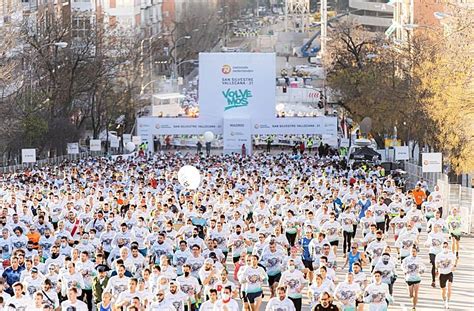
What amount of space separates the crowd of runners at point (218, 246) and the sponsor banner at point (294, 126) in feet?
86.5

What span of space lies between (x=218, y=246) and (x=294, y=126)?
40800 millimetres

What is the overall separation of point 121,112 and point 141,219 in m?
54.9

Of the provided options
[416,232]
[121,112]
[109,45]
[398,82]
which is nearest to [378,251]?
[416,232]

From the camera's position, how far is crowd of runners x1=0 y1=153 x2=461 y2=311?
2347cm

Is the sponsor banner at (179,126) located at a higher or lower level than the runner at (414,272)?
higher

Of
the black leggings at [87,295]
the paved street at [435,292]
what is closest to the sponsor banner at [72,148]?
the paved street at [435,292]

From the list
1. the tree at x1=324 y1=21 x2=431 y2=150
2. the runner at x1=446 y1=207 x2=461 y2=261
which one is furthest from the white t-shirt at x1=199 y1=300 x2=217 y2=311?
the tree at x1=324 y1=21 x2=431 y2=150

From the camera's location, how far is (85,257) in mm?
25203

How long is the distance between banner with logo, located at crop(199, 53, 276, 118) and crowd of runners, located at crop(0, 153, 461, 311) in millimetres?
26556

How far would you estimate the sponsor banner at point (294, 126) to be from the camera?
69625 millimetres

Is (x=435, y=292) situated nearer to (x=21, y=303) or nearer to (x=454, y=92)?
(x=21, y=303)

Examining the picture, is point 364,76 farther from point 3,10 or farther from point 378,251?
point 378,251

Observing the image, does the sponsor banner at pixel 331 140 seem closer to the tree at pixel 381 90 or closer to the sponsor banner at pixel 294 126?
the tree at pixel 381 90

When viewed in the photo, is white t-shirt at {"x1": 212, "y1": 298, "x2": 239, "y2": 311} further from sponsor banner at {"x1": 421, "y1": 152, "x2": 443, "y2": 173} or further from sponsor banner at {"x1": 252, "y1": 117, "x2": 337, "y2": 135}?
sponsor banner at {"x1": 252, "y1": 117, "x2": 337, "y2": 135}
